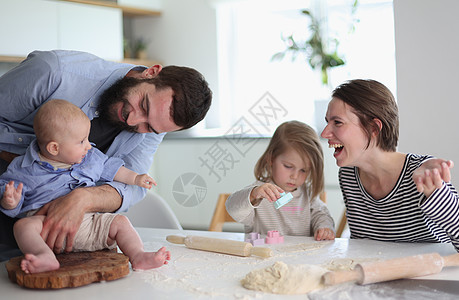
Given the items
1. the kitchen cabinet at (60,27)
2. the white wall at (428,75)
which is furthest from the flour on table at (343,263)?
the kitchen cabinet at (60,27)

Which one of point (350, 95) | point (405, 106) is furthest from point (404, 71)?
point (350, 95)

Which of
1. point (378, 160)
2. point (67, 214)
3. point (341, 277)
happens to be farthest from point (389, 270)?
point (67, 214)

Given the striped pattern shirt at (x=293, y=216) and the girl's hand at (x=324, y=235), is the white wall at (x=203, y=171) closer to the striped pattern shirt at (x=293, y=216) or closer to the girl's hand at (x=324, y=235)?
the striped pattern shirt at (x=293, y=216)

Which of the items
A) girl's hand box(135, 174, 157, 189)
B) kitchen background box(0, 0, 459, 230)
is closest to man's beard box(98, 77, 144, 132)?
girl's hand box(135, 174, 157, 189)

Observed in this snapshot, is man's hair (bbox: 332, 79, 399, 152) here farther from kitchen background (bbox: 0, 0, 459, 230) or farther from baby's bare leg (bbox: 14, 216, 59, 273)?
kitchen background (bbox: 0, 0, 459, 230)

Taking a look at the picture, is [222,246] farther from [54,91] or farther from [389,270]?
[54,91]

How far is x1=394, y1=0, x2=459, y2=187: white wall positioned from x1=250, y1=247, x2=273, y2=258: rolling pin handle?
3.88 ft

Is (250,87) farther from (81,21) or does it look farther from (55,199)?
(55,199)

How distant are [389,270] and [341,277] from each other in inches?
4.4

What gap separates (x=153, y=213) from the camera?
226cm

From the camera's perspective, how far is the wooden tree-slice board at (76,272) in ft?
3.91

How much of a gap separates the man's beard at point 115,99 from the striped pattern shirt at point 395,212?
2.51ft

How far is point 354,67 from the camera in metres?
4.23

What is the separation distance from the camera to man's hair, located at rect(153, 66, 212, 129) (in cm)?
159
